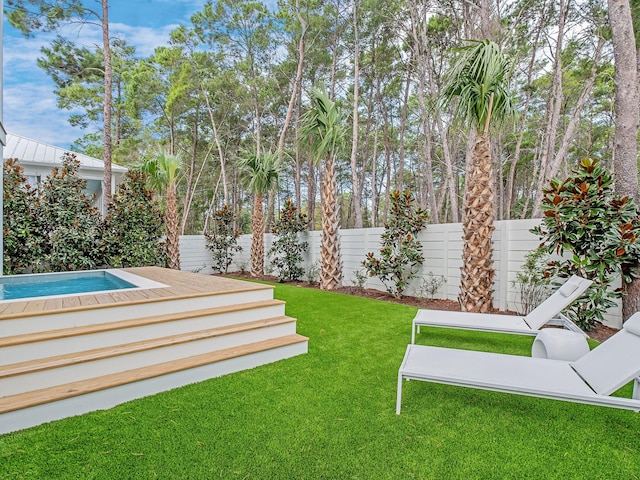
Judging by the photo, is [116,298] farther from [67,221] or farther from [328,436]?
[67,221]

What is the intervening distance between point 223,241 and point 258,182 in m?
3.24

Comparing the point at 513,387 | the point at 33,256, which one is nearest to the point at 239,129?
the point at 33,256

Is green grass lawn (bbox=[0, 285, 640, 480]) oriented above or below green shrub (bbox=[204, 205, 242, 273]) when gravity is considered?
below

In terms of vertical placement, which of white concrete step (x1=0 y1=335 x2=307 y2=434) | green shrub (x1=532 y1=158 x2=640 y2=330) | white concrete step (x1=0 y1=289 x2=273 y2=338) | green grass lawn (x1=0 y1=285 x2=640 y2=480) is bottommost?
green grass lawn (x1=0 y1=285 x2=640 y2=480)

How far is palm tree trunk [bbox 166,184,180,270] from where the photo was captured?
11508mm

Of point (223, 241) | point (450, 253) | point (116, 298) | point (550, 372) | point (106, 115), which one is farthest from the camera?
point (223, 241)

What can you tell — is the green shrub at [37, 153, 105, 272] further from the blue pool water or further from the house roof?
the house roof

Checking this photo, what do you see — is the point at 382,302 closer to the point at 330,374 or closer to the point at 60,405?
the point at 330,374

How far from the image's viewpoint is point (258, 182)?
1143 centimetres

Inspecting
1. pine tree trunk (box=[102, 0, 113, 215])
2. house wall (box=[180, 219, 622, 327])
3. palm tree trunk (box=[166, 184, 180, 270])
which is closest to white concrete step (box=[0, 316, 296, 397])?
house wall (box=[180, 219, 622, 327])

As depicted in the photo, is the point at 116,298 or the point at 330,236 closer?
the point at 116,298

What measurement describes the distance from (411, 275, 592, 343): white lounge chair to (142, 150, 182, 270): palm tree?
9578 millimetres

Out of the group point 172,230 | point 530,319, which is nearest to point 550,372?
point 530,319

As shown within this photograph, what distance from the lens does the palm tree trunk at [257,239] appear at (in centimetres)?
1183
